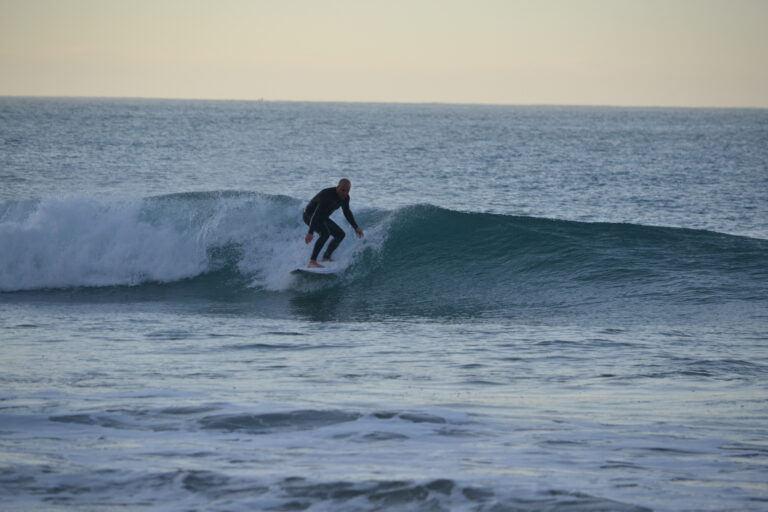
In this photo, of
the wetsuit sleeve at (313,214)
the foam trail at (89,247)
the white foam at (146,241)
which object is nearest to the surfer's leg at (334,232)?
the wetsuit sleeve at (313,214)

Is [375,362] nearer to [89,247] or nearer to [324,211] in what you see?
[324,211]

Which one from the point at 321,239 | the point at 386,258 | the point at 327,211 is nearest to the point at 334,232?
the point at 321,239

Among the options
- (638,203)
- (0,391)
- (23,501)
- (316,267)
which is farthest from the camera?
(638,203)

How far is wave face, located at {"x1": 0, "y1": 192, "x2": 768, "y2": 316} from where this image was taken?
13055 millimetres

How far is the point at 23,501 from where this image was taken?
4926 millimetres

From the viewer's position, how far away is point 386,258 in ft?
50.5

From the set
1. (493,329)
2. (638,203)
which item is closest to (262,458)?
(493,329)

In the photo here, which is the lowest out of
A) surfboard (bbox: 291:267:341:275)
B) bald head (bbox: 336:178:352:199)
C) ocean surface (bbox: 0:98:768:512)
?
ocean surface (bbox: 0:98:768:512)

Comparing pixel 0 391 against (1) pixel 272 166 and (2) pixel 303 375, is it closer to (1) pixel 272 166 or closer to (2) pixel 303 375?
(2) pixel 303 375

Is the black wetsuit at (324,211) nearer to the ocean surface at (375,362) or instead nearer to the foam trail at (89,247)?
the ocean surface at (375,362)

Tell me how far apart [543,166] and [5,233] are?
34.1 metres

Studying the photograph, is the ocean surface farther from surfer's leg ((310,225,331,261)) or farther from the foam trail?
surfer's leg ((310,225,331,261))

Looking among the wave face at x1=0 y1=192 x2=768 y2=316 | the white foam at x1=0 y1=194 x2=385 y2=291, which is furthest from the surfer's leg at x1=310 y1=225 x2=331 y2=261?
the white foam at x1=0 y1=194 x2=385 y2=291

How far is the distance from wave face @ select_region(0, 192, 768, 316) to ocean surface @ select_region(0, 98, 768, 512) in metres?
0.05
